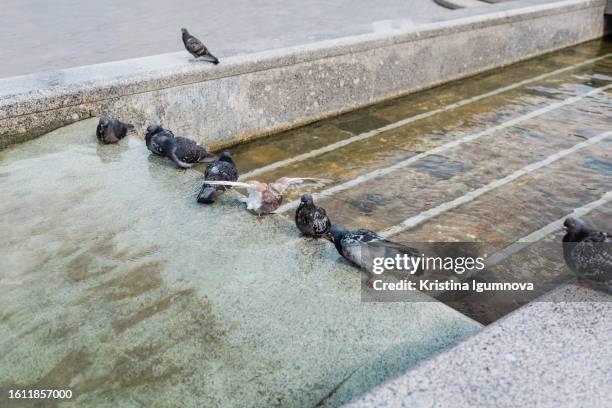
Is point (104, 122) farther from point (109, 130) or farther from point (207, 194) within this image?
point (207, 194)

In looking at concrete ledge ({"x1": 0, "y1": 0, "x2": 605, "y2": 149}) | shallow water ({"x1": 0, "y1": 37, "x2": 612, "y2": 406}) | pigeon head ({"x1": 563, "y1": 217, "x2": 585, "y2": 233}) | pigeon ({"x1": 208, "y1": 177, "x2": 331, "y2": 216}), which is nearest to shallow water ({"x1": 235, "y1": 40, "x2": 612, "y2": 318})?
shallow water ({"x1": 0, "y1": 37, "x2": 612, "y2": 406})

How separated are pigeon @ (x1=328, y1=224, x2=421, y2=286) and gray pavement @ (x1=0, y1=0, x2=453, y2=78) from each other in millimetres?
4494

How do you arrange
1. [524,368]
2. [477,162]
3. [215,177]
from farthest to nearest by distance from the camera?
1. [477,162]
2. [215,177]
3. [524,368]

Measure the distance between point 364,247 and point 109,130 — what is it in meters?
3.41

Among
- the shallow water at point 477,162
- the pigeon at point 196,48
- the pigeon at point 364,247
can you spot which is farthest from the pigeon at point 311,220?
the pigeon at point 196,48

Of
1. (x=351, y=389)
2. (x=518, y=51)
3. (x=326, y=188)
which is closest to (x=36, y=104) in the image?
(x=326, y=188)

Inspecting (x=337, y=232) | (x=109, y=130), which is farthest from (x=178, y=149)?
(x=337, y=232)

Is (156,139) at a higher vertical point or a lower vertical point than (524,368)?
higher

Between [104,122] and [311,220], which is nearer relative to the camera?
[311,220]

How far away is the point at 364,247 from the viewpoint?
13.3 feet

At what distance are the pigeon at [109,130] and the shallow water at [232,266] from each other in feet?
0.42

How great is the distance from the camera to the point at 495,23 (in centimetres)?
1063

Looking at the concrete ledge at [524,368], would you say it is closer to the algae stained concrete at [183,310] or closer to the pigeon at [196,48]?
the algae stained concrete at [183,310]

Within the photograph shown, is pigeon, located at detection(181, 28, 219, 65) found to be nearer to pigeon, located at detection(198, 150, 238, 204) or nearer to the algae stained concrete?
pigeon, located at detection(198, 150, 238, 204)
